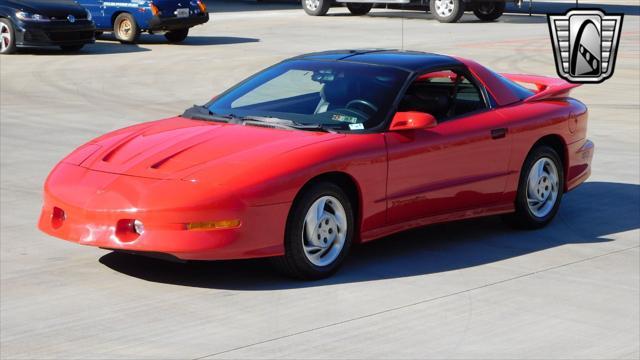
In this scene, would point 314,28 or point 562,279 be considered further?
point 314,28

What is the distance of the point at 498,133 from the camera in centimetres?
871

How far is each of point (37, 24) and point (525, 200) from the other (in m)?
14.4

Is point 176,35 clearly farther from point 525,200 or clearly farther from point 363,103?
point 363,103

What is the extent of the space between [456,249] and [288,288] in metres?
1.58

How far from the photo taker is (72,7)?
22.5 metres

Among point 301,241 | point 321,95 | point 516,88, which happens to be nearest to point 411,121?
point 321,95

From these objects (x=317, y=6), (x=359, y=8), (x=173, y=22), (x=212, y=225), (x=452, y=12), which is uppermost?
(x=212, y=225)

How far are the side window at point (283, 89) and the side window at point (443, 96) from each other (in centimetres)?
63

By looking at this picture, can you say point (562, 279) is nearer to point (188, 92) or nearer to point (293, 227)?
point (293, 227)

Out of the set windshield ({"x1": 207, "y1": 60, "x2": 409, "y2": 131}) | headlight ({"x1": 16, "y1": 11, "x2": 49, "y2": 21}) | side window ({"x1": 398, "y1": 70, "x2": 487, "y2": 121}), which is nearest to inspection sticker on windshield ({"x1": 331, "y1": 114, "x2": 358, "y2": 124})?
windshield ({"x1": 207, "y1": 60, "x2": 409, "y2": 131})

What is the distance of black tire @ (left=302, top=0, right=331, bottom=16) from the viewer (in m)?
33.5

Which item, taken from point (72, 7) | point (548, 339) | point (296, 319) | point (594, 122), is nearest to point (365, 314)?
point (296, 319)

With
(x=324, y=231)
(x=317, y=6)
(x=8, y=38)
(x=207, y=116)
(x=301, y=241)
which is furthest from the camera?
(x=317, y=6)

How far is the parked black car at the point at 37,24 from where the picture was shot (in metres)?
21.7
